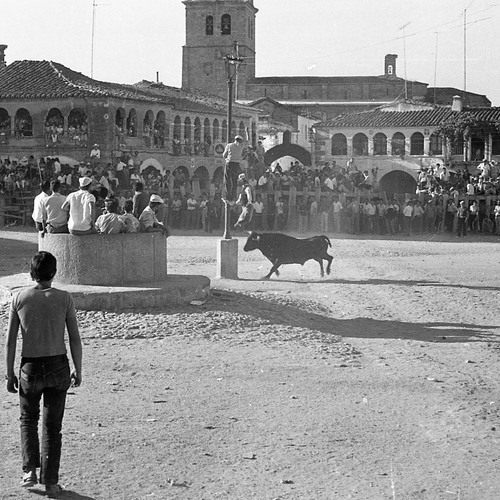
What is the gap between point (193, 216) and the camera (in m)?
37.2

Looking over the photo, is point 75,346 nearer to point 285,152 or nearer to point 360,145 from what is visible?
point 360,145

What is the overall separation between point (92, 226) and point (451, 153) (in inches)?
1730

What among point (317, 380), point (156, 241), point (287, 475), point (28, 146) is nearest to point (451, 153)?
point (28, 146)

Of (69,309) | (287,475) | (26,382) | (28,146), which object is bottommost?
(287,475)

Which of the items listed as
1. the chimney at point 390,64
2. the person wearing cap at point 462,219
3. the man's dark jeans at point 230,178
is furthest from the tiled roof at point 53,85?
the chimney at point 390,64

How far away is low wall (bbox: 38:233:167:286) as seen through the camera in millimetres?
14719

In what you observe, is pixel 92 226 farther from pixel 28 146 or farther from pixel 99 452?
pixel 28 146

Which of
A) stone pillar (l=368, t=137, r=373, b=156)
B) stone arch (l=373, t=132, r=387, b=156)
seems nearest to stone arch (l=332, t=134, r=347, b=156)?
stone pillar (l=368, t=137, r=373, b=156)

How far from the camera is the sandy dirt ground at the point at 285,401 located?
297 inches

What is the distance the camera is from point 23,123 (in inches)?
1850

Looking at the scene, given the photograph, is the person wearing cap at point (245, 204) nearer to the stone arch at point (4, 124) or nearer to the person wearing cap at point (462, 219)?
the person wearing cap at point (462, 219)

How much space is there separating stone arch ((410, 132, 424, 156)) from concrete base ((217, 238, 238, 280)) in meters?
40.4

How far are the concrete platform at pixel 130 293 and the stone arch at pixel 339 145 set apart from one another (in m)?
46.0

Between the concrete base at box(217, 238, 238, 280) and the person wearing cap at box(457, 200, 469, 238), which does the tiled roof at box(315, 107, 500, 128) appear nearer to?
the person wearing cap at box(457, 200, 469, 238)
